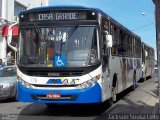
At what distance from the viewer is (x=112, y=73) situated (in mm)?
12680

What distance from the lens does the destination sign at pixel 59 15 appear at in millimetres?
10789

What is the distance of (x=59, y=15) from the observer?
35.8 ft

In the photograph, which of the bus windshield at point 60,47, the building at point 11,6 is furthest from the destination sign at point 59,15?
the building at point 11,6

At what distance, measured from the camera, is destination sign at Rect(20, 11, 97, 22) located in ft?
35.4

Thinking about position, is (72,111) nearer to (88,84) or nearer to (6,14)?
(88,84)

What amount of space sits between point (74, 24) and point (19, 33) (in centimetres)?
172

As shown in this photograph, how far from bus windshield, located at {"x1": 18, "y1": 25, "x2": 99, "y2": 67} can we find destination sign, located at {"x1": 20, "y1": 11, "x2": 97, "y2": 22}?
11.1 inches

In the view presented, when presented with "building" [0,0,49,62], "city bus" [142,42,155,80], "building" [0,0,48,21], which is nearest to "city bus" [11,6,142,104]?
"city bus" [142,42,155,80]

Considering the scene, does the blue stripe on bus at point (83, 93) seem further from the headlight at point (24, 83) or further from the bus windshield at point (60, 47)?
the bus windshield at point (60, 47)

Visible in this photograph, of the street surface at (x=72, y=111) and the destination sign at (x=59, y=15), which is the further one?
the street surface at (x=72, y=111)

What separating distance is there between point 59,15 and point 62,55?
124cm

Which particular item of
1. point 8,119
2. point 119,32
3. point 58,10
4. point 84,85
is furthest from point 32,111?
point 119,32

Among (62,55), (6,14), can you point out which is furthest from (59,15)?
(6,14)

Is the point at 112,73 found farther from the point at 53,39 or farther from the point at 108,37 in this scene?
the point at 53,39
